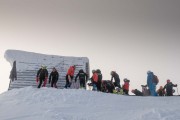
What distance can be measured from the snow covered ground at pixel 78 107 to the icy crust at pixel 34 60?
7.22 meters

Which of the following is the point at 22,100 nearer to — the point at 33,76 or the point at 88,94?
the point at 88,94

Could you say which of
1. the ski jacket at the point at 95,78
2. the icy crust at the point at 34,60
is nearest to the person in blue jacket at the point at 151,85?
the ski jacket at the point at 95,78

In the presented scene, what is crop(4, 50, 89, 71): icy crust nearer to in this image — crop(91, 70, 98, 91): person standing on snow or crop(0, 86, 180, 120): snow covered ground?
crop(91, 70, 98, 91): person standing on snow

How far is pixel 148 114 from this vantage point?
9.98 meters

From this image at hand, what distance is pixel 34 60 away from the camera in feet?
79.7

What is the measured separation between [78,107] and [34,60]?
42.3 feet

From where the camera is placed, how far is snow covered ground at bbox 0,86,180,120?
10.1 meters

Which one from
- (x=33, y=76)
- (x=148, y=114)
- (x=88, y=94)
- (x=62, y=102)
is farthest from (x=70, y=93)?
(x=33, y=76)

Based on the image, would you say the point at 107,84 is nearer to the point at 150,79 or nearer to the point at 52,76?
the point at 150,79

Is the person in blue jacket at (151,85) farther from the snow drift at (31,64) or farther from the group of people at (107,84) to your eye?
the snow drift at (31,64)

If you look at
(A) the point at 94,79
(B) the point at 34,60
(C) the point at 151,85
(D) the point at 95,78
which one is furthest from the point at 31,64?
(C) the point at 151,85

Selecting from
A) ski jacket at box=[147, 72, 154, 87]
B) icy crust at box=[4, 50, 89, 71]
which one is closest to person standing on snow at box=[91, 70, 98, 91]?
ski jacket at box=[147, 72, 154, 87]

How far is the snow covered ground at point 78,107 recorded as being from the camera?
10.1m

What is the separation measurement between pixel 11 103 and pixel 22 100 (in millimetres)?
799
